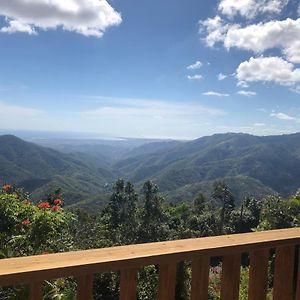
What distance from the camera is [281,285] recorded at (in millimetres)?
1795

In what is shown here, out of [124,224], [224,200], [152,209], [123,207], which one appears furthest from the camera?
[224,200]

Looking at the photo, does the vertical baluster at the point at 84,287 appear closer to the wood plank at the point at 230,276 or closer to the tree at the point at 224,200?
the wood plank at the point at 230,276

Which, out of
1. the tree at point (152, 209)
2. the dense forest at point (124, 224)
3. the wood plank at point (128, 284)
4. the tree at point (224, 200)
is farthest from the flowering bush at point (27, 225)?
the tree at point (224, 200)

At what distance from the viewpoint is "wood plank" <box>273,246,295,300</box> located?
5.81 feet

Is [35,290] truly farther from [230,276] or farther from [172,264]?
[230,276]

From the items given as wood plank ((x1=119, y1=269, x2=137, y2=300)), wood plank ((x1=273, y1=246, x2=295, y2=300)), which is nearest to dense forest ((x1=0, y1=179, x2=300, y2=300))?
wood plank ((x1=273, y1=246, x2=295, y2=300))

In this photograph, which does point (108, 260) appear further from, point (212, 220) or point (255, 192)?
point (255, 192)

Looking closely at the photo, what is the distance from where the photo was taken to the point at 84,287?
136cm

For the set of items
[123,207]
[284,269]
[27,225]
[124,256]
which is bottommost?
[123,207]

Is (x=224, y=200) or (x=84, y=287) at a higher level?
(x=84, y=287)

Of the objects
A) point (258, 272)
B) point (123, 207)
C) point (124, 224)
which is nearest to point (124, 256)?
point (258, 272)

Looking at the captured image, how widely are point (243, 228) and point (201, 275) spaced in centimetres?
4344

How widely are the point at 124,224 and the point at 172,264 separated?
4043 centimetres

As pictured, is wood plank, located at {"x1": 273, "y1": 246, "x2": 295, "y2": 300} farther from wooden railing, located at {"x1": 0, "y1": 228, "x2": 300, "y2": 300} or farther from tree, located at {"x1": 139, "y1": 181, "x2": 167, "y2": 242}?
tree, located at {"x1": 139, "y1": 181, "x2": 167, "y2": 242}
